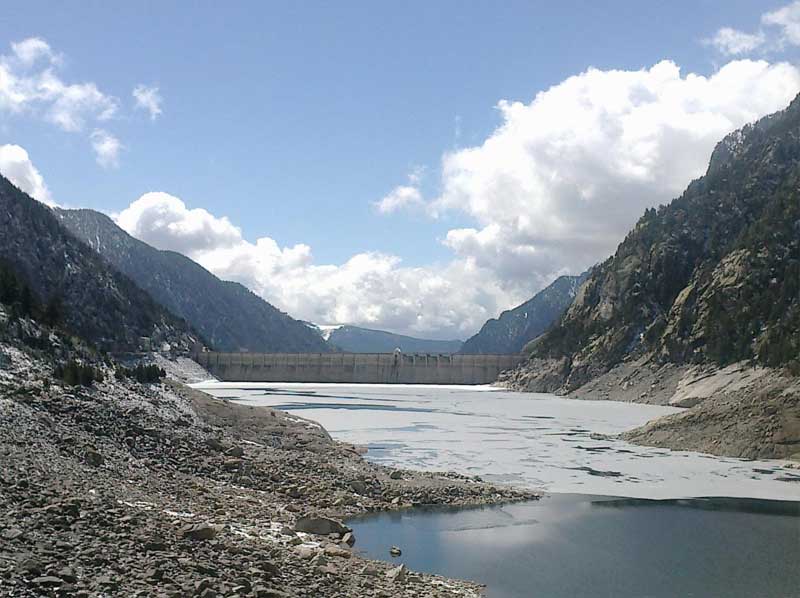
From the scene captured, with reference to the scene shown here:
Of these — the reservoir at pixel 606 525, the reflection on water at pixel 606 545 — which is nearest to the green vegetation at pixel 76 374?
the reservoir at pixel 606 525

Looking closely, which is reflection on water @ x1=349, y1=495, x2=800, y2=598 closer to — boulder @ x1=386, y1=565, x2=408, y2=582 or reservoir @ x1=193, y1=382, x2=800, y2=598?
reservoir @ x1=193, y1=382, x2=800, y2=598

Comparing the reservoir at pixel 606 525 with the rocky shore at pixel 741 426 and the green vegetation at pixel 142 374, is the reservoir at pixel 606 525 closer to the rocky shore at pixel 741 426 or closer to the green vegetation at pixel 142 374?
the rocky shore at pixel 741 426

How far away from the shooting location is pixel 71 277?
131 metres

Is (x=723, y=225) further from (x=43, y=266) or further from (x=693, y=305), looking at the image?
(x=43, y=266)

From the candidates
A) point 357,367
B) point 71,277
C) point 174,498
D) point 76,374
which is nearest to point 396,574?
point 174,498

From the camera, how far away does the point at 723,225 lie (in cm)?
11569

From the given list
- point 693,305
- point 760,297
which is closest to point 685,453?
point 760,297

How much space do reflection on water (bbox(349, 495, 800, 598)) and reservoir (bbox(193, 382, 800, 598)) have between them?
0.10ft

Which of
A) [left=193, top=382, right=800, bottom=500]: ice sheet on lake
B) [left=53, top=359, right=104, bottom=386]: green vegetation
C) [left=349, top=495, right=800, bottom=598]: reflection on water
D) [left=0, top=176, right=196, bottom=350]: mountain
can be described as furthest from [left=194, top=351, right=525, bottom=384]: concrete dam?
[left=349, top=495, right=800, bottom=598]: reflection on water

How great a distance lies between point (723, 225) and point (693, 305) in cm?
2090

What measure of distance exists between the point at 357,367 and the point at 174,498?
469ft

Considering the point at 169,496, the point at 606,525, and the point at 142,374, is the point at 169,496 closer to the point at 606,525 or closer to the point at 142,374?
the point at 606,525

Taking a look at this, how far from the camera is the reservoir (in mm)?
17297

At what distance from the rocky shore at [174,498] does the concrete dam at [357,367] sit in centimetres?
12299
